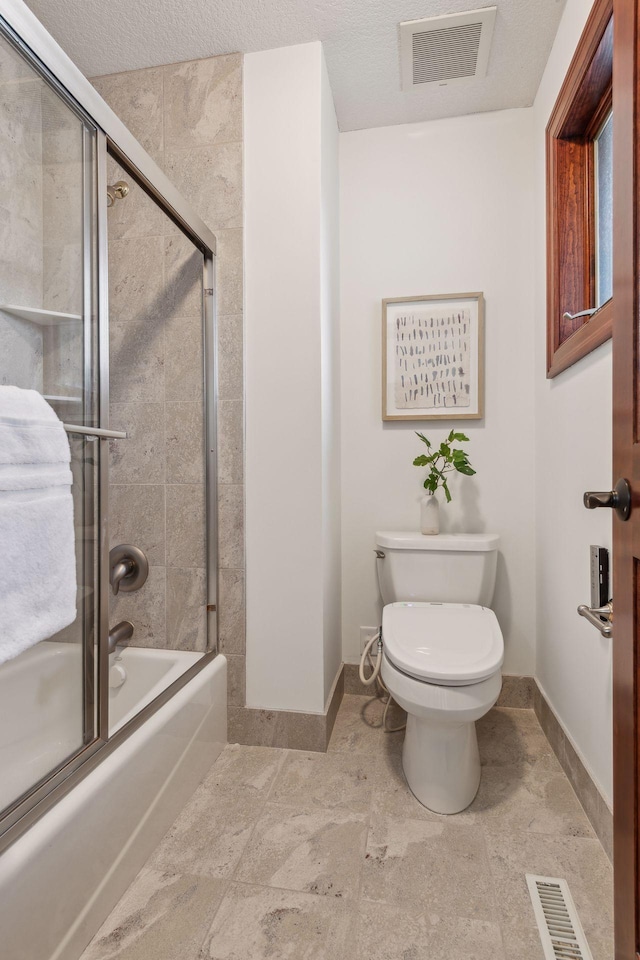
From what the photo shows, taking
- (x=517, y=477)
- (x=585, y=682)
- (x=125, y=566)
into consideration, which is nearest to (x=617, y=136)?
(x=585, y=682)

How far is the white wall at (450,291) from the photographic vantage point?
203 centimetres

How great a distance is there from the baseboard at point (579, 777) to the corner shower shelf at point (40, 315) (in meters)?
1.65

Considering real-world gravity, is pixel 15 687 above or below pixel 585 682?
above

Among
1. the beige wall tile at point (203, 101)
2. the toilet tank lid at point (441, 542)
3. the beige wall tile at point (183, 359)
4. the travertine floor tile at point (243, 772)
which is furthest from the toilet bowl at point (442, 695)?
the beige wall tile at point (203, 101)

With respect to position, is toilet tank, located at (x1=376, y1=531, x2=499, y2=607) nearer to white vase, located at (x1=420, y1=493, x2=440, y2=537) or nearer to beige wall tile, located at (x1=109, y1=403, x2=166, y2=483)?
white vase, located at (x1=420, y1=493, x2=440, y2=537)

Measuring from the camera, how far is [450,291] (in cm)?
207

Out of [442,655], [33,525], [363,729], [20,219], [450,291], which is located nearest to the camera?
[33,525]

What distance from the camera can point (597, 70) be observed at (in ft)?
4.60

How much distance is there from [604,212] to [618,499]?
1.26 meters

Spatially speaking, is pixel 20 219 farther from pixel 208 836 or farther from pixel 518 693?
pixel 518 693

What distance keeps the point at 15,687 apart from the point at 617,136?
1.43 metres

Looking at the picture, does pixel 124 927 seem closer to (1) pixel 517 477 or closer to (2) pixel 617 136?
(2) pixel 617 136

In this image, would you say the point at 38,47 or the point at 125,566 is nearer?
the point at 38,47

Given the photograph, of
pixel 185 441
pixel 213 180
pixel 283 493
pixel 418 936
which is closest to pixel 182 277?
pixel 213 180
